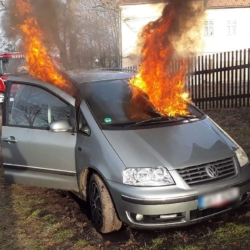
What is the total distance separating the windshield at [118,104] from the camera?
445 centimetres

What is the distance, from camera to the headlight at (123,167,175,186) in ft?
12.1

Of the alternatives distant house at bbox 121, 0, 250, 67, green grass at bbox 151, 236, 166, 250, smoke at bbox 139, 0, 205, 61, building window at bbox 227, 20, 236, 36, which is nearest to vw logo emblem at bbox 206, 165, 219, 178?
green grass at bbox 151, 236, 166, 250

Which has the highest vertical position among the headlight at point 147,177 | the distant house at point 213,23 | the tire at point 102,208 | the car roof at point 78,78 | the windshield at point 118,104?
the distant house at point 213,23

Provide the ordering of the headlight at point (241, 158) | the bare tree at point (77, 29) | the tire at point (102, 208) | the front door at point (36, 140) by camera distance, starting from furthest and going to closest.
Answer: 1. the bare tree at point (77, 29)
2. the front door at point (36, 140)
3. the headlight at point (241, 158)
4. the tire at point (102, 208)

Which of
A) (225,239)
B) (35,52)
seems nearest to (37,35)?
(35,52)

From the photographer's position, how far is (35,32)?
19.6 ft

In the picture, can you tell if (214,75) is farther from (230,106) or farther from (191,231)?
(191,231)

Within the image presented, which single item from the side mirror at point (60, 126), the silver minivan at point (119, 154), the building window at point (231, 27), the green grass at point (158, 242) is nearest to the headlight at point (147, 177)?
the silver minivan at point (119, 154)

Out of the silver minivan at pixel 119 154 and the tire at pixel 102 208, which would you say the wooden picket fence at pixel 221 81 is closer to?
the silver minivan at pixel 119 154

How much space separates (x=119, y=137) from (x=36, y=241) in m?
1.41

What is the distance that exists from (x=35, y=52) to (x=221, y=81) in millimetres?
7485

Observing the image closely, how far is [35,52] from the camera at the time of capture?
571 centimetres

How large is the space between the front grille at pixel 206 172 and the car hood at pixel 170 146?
2.0 inches

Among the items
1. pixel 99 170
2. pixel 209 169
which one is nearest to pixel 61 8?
pixel 99 170
